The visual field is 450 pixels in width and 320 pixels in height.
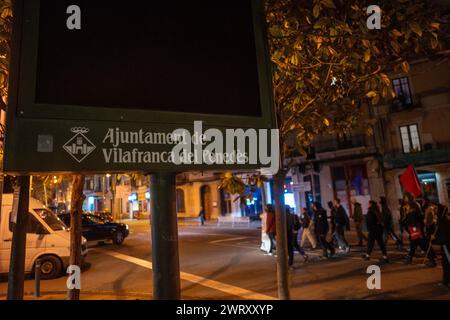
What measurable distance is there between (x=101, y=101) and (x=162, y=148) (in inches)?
14.5

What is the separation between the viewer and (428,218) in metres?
9.65

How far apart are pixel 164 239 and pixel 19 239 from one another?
6.84 feet

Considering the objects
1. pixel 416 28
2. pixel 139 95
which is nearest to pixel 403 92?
pixel 416 28

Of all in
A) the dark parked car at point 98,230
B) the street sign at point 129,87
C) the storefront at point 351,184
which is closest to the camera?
the street sign at point 129,87

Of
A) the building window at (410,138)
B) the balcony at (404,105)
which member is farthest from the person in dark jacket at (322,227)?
the balcony at (404,105)

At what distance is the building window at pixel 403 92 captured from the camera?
25.1 metres

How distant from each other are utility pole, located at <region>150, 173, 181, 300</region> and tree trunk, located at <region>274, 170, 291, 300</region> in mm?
3958

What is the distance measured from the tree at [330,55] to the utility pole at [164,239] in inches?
81.1

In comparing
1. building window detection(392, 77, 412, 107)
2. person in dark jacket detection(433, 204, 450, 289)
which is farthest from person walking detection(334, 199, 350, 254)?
building window detection(392, 77, 412, 107)

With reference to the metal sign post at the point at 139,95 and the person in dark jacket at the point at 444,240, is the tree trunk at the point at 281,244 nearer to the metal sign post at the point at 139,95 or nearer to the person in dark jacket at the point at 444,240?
the metal sign post at the point at 139,95

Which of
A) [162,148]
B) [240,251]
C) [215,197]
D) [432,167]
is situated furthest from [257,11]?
[215,197]

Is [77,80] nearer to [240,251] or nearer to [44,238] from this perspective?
[44,238]

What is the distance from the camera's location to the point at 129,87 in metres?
1.79

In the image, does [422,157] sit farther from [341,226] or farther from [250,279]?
[250,279]
